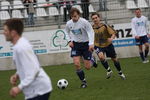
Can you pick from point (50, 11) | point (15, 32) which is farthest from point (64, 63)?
point (15, 32)

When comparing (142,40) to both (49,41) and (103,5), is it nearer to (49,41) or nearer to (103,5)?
(103,5)

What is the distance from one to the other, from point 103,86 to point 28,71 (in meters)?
7.16

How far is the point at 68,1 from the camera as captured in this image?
904 inches

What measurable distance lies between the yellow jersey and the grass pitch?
1.17 meters

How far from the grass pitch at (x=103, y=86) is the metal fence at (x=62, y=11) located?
4454 millimetres

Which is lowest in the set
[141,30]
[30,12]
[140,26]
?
[141,30]

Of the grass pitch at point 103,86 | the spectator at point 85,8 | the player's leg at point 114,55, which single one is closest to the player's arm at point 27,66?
the grass pitch at point 103,86

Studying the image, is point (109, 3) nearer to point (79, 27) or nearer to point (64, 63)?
point (64, 63)

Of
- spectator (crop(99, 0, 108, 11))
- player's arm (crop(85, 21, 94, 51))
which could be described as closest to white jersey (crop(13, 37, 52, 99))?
player's arm (crop(85, 21, 94, 51))

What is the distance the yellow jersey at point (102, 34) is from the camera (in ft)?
47.2

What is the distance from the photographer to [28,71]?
6.23 metres

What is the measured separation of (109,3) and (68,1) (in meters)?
2.02

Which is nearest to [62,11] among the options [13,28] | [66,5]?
[66,5]

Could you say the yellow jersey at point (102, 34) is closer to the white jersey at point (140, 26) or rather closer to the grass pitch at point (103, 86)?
the grass pitch at point (103, 86)
